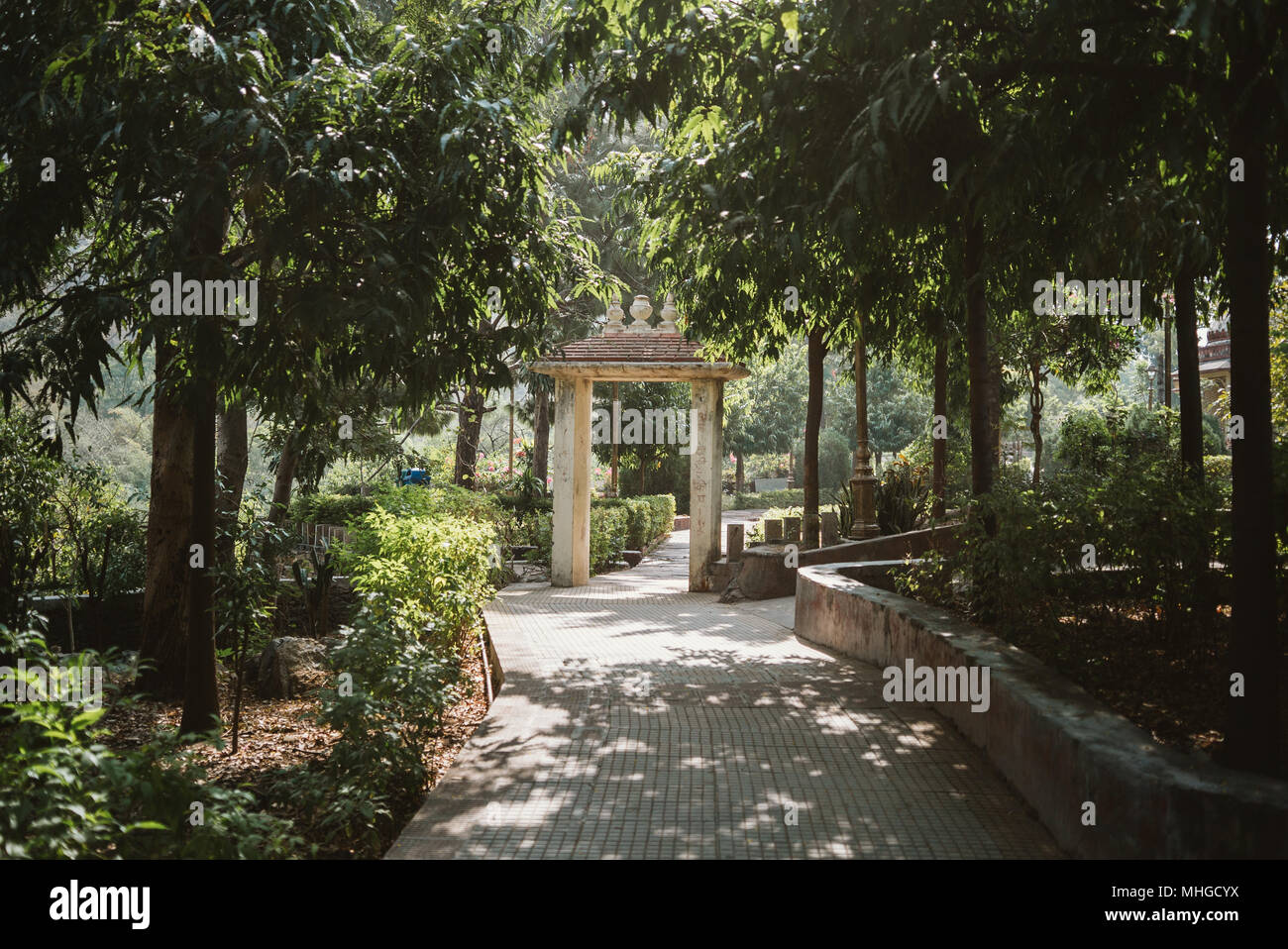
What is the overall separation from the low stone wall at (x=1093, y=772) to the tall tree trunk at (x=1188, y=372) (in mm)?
2683

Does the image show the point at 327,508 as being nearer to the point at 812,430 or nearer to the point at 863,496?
the point at 812,430

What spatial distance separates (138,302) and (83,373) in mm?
785

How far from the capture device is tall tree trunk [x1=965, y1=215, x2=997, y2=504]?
8.37 m

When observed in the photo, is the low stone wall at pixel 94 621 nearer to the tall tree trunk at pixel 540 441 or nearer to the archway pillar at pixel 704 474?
the archway pillar at pixel 704 474

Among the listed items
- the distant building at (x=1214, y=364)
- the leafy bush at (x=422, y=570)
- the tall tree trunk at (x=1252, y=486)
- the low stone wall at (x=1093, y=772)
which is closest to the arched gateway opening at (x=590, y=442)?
the leafy bush at (x=422, y=570)

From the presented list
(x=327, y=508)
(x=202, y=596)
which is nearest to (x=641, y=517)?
(x=327, y=508)

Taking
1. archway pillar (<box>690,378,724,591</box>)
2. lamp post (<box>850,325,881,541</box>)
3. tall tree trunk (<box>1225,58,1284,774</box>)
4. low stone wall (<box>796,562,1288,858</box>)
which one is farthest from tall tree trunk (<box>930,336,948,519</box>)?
tall tree trunk (<box>1225,58,1284,774</box>)

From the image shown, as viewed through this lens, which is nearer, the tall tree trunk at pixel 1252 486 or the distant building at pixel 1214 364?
the tall tree trunk at pixel 1252 486

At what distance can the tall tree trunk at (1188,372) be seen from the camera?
830cm

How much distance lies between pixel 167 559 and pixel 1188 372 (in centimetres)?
897

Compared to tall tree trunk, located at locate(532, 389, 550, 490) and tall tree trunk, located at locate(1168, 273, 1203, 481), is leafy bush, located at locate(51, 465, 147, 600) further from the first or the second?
tall tree trunk, located at locate(532, 389, 550, 490)

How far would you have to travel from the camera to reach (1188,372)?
344 inches

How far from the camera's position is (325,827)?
5.31m
